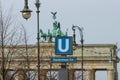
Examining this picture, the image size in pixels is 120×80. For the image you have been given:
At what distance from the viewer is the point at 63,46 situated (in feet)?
111

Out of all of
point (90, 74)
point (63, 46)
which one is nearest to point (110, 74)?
point (90, 74)

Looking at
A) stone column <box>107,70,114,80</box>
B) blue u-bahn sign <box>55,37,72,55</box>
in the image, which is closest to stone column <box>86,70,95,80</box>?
stone column <box>107,70,114,80</box>

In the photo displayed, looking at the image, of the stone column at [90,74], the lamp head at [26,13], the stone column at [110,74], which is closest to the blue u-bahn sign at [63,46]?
the lamp head at [26,13]

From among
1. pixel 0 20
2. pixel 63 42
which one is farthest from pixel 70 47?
pixel 0 20

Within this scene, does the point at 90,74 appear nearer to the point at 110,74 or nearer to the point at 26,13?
the point at 110,74

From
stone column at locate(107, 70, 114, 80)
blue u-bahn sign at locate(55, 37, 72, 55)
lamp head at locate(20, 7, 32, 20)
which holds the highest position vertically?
lamp head at locate(20, 7, 32, 20)

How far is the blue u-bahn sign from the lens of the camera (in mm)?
33938

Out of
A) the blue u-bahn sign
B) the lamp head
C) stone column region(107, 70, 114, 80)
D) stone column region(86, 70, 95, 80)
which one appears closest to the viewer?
the blue u-bahn sign

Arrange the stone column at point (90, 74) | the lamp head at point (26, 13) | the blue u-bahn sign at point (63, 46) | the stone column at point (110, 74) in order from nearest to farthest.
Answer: the blue u-bahn sign at point (63, 46), the lamp head at point (26, 13), the stone column at point (90, 74), the stone column at point (110, 74)

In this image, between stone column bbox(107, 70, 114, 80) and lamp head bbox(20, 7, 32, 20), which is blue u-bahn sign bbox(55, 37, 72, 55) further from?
stone column bbox(107, 70, 114, 80)

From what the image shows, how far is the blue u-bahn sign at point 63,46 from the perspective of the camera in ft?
111

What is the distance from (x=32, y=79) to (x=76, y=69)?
208 ft

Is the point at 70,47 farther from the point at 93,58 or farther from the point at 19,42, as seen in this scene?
the point at 93,58

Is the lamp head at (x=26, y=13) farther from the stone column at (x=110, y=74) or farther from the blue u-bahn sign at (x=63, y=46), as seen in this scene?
the stone column at (x=110, y=74)
